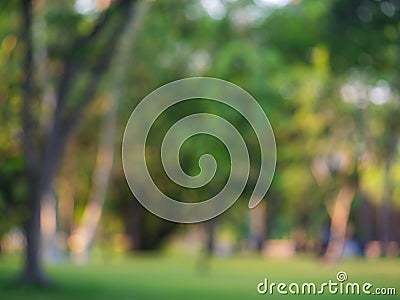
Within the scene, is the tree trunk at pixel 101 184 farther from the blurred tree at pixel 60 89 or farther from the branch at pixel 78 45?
the branch at pixel 78 45

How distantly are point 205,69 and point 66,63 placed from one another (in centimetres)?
540

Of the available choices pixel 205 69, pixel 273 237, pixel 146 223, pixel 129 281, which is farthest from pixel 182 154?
pixel 273 237

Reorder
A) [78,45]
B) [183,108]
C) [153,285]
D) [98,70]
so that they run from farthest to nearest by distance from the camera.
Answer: [183,108]
[153,285]
[98,70]
[78,45]

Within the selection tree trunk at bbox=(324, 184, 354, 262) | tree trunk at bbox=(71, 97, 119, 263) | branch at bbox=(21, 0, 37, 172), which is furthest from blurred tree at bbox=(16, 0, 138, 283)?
tree trunk at bbox=(324, 184, 354, 262)

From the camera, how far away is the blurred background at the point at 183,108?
492 inches

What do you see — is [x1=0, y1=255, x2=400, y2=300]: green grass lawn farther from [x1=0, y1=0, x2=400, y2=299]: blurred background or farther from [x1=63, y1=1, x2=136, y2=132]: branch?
[x1=63, y1=1, x2=136, y2=132]: branch

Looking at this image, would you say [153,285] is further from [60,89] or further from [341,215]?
[341,215]

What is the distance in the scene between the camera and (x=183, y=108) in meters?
18.6

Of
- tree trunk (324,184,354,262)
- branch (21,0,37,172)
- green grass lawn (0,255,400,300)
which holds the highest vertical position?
tree trunk (324,184,354,262)

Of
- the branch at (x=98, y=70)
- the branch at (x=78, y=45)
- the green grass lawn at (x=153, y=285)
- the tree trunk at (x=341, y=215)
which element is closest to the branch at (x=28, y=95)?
the branch at (x=78, y=45)

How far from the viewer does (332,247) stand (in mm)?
24875

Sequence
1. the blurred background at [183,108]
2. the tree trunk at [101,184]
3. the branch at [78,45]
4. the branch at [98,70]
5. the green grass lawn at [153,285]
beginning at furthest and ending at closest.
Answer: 1. the tree trunk at [101,184]
2. the branch at [98,70]
3. the blurred background at [183,108]
4. the branch at [78,45]
5. the green grass lawn at [153,285]

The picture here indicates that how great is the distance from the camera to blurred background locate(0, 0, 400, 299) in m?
12.5

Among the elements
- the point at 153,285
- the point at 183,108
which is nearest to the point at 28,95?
the point at 153,285
